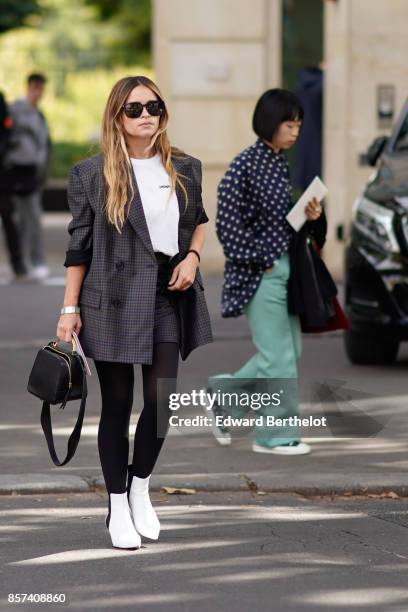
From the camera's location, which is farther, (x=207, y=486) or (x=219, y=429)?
(x=219, y=429)

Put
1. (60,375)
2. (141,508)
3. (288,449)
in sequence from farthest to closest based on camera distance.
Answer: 1. (288,449)
2. (141,508)
3. (60,375)

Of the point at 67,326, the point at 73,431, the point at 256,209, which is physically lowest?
the point at 73,431

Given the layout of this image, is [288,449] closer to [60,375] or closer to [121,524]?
[121,524]

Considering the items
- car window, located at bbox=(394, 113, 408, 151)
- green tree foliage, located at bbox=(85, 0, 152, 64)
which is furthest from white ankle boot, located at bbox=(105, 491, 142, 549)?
green tree foliage, located at bbox=(85, 0, 152, 64)

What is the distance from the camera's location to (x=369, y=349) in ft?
36.0

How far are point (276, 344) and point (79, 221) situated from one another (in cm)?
207

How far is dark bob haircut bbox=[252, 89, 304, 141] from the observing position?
25.8 feet

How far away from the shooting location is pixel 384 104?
15938mm

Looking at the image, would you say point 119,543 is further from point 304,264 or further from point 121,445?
point 304,264

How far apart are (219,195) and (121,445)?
6.66 feet

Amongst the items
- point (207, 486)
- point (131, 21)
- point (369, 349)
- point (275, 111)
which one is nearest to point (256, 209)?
point (275, 111)

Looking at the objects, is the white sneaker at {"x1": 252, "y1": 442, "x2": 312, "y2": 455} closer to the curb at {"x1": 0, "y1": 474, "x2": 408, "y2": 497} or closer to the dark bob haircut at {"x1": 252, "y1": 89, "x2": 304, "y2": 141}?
the curb at {"x1": 0, "y1": 474, "x2": 408, "y2": 497}

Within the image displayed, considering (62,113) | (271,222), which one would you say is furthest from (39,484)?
(62,113)

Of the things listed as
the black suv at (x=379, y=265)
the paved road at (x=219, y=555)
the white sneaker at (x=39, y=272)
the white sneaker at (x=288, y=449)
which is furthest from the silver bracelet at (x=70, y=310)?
the white sneaker at (x=39, y=272)
